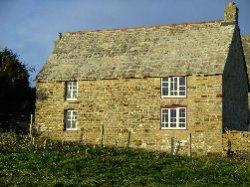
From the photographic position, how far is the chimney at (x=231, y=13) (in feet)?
128

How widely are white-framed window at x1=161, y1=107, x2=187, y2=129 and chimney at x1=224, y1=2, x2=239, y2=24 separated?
8.64 meters

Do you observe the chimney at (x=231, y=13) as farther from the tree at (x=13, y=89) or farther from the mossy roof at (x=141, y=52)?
the tree at (x=13, y=89)

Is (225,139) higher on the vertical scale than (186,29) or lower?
lower

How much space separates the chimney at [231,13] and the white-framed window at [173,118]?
864cm

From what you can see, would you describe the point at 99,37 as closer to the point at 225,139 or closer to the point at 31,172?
the point at 225,139

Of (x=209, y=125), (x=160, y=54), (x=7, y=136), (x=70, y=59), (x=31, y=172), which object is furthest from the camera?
(x=70, y=59)

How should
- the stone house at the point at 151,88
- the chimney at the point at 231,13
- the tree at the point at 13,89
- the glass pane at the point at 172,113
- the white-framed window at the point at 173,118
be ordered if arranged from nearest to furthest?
the stone house at the point at 151,88, the white-framed window at the point at 173,118, the glass pane at the point at 172,113, the chimney at the point at 231,13, the tree at the point at 13,89

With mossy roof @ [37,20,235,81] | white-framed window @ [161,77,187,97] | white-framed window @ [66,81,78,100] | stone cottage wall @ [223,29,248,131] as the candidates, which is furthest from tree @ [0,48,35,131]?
stone cottage wall @ [223,29,248,131]

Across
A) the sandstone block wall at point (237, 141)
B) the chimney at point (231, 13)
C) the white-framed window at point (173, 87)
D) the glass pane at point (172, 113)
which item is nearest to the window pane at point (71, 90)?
the white-framed window at point (173, 87)

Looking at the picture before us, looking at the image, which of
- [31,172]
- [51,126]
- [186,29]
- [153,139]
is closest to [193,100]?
[153,139]

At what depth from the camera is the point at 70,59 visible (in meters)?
43.4

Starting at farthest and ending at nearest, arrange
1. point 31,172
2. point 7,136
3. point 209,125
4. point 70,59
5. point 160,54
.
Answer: point 70,59
point 160,54
point 209,125
point 7,136
point 31,172

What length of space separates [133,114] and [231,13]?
11.4 m

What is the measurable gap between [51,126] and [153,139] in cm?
A: 938
